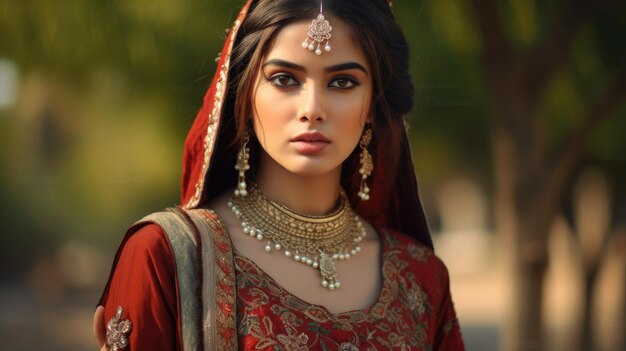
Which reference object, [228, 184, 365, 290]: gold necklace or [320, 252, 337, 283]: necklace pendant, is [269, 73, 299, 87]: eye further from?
[320, 252, 337, 283]: necklace pendant

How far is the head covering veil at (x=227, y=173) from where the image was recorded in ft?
9.30

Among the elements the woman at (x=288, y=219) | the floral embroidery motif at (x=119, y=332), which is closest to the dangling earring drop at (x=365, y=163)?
the woman at (x=288, y=219)

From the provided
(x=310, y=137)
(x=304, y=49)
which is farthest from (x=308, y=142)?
(x=304, y=49)

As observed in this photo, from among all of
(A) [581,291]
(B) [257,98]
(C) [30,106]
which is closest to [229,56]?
(B) [257,98]

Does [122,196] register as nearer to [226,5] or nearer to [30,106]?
[30,106]

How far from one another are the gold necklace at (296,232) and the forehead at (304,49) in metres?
0.43

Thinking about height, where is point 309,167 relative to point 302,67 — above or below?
below

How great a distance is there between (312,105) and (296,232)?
43cm

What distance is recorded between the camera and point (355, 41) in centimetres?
283

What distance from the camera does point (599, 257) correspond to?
955 centimetres

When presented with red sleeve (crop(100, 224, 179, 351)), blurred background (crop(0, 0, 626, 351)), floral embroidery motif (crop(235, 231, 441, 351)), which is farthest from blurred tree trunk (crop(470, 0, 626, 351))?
red sleeve (crop(100, 224, 179, 351))

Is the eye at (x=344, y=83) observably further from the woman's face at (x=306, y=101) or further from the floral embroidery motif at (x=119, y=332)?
the floral embroidery motif at (x=119, y=332)

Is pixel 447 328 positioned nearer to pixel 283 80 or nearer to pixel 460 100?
pixel 283 80

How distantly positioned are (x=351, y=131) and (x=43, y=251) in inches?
593
